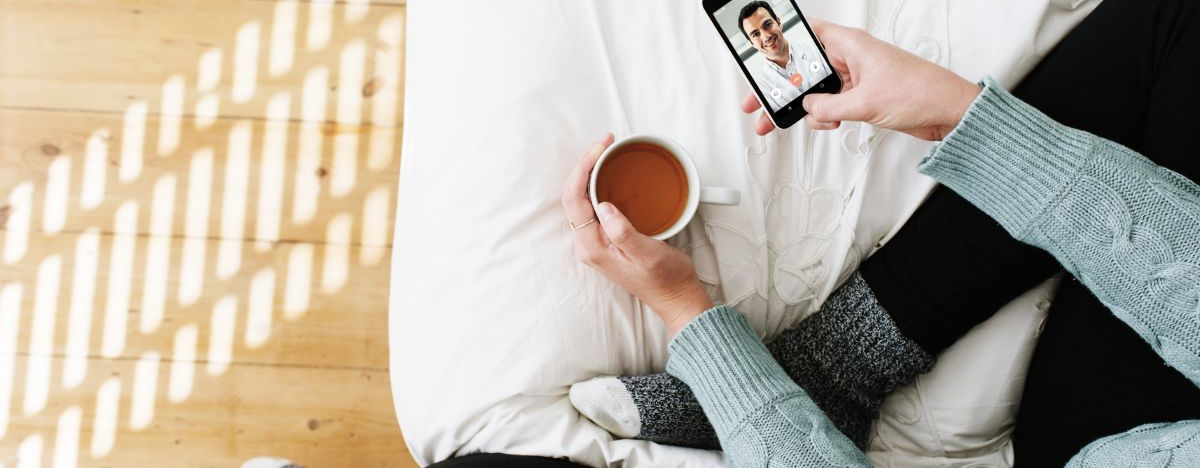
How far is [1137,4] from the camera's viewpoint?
2.56 ft

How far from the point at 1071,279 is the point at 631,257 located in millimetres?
482

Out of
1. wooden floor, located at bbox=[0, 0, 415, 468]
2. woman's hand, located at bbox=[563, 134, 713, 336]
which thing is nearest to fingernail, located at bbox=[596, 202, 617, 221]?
woman's hand, located at bbox=[563, 134, 713, 336]

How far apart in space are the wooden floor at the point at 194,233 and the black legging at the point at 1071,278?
2.41ft

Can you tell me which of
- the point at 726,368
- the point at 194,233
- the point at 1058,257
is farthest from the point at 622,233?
the point at 194,233

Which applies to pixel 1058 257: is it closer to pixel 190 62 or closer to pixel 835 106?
pixel 835 106

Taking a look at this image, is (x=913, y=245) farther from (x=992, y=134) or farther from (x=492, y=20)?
(x=492, y=20)

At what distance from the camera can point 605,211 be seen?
2.56ft

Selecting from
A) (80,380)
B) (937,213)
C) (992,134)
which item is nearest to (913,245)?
(937,213)

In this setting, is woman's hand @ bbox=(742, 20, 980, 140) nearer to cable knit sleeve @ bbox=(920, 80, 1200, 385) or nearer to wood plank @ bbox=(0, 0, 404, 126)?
cable knit sleeve @ bbox=(920, 80, 1200, 385)

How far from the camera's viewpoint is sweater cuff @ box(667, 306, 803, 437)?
31.1 inches

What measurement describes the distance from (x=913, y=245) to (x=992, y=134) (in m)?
0.15

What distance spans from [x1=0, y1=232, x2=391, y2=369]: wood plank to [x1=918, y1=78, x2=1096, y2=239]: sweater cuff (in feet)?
2.66

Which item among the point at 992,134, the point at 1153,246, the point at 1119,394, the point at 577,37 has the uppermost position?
the point at 577,37

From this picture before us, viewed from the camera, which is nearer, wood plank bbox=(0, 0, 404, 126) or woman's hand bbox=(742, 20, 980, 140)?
woman's hand bbox=(742, 20, 980, 140)
